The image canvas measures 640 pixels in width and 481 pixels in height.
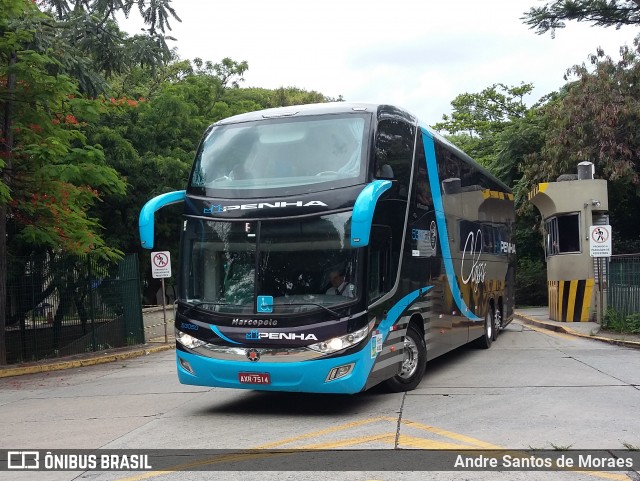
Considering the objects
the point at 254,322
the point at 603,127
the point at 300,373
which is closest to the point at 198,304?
the point at 254,322

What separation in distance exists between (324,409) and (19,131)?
34.4 feet

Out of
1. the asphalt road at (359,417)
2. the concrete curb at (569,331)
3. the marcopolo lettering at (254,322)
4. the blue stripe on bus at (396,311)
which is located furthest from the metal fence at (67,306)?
the concrete curb at (569,331)

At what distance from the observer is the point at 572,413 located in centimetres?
843

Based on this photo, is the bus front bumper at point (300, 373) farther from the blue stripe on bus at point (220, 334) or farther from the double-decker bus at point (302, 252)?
the blue stripe on bus at point (220, 334)

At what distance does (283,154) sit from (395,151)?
1625 mm

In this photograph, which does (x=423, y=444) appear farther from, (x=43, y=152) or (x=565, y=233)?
(x=565, y=233)

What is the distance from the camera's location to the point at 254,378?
859 cm

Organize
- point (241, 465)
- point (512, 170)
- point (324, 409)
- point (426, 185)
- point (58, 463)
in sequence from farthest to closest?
point (512, 170)
point (426, 185)
point (324, 409)
point (58, 463)
point (241, 465)

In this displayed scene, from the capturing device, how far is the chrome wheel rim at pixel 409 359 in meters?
10.2

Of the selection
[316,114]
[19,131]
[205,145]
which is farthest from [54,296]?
[316,114]

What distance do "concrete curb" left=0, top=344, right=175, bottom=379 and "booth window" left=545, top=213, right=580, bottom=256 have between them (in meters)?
12.7

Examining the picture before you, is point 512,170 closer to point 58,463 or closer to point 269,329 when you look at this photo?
point 269,329

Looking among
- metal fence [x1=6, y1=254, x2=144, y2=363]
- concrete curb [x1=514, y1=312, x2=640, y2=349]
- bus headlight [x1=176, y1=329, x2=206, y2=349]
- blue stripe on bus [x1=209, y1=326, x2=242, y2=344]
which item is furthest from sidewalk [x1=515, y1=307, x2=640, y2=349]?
metal fence [x1=6, y1=254, x2=144, y2=363]

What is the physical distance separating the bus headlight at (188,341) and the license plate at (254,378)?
0.67m
